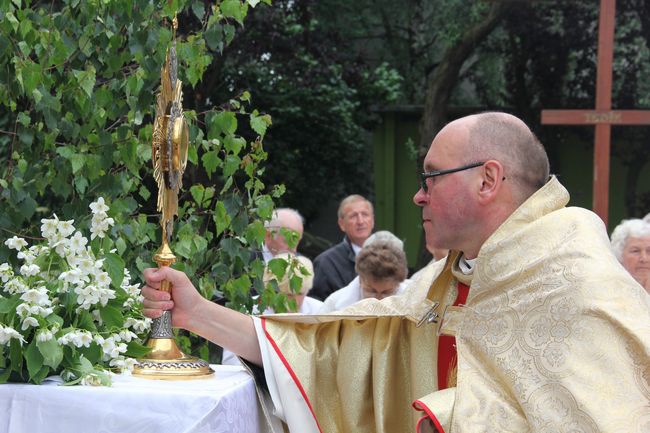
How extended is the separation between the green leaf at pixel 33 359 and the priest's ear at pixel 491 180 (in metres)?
Result: 1.24

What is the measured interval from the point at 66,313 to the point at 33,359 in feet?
0.67

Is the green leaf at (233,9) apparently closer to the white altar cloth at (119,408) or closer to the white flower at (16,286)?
the white flower at (16,286)

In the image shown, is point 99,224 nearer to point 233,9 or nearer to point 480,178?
point 480,178

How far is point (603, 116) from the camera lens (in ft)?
28.5

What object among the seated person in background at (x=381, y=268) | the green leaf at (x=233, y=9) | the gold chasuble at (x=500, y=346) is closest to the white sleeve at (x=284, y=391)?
the gold chasuble at (x=500, y=346)

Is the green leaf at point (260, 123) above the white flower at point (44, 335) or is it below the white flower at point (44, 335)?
above

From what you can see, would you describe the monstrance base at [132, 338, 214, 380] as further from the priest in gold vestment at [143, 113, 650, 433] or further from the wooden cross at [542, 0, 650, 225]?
the wooden cross at [542, 0, 650, 225]

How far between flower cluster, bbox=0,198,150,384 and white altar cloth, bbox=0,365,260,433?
57 mm

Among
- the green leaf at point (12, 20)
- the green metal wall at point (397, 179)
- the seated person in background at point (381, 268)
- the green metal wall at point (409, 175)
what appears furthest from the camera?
the green metal wall at point (397, 179)

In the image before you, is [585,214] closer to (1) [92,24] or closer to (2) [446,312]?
(2) [446,312]

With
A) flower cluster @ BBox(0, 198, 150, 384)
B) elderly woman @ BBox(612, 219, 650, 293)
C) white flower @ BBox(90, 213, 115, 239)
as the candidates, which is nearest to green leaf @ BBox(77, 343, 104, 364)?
flower cluster @ BBox(0, 198, 150, 384)

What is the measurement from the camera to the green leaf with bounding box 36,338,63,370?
2.65 metres

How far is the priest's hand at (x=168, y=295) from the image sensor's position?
9.82ft

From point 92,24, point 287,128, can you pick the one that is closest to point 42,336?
point 92,24
